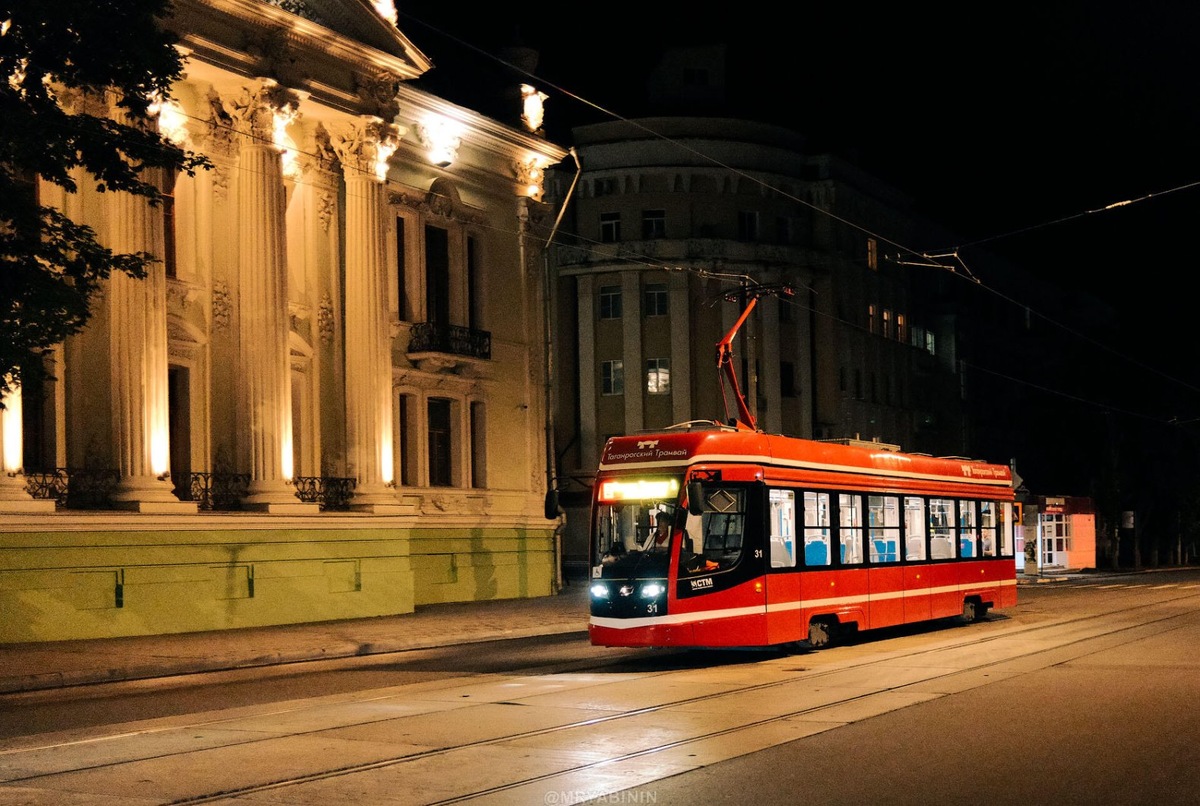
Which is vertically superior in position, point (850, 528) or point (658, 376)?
point (658, 376)

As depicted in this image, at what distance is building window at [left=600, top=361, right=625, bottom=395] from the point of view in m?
52.8

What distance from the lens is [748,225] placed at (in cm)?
5378

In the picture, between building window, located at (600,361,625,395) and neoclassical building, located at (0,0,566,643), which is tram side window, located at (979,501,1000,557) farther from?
building window, located at (600,361,625,395)

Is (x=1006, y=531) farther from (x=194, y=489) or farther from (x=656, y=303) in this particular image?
(x=656, y=303)

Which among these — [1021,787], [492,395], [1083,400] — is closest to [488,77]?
[492,395]

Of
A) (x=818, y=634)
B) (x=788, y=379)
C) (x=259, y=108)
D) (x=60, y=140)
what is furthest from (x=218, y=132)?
(x=788, y=379)

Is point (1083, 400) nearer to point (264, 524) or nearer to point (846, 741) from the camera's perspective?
point (264, 524)

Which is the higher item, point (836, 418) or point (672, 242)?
point (672, 242)

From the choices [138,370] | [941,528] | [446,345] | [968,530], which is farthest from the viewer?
[446,345]

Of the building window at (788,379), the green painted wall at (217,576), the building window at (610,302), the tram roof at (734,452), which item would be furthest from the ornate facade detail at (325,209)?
the building window at (788,379)

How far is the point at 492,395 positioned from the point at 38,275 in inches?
758

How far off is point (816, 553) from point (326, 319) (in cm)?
1498

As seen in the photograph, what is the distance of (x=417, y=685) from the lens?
16.4 m

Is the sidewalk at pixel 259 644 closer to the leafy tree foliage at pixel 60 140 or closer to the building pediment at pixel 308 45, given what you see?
the leafy tree foliage at pixel 60 140
